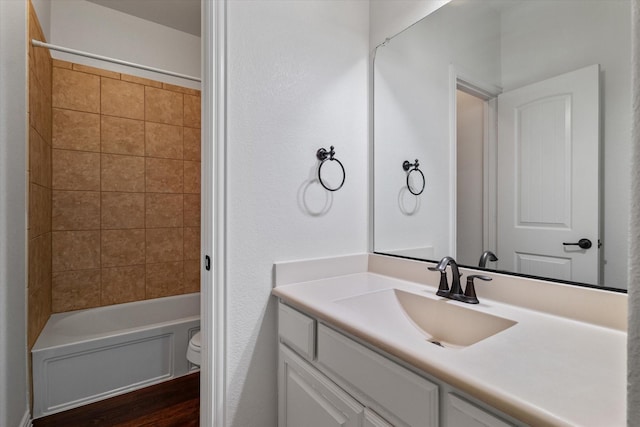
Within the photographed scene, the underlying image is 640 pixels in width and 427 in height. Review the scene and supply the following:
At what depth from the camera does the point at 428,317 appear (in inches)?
41.3

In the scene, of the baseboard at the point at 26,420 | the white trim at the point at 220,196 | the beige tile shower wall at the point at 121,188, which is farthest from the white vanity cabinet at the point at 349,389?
the beige tile shower wall at the point at 121,188

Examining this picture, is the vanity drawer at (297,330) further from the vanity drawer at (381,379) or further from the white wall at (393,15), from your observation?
the white wall at (393,15)

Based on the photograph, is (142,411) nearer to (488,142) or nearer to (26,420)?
(26,420)

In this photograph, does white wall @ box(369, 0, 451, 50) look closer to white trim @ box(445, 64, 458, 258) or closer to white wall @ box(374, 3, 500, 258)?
white wall @ box(374, 3, 500, 258)

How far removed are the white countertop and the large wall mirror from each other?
0.66 ft

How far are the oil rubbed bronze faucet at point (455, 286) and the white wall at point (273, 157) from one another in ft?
1.65

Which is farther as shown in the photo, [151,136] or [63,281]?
[151,136]

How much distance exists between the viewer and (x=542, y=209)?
37.7 inches

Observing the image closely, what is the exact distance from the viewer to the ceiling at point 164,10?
2195 mm

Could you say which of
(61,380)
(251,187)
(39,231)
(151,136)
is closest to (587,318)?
(251,187)

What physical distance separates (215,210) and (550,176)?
114cm

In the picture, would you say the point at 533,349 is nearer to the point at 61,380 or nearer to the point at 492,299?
the point at 492,299

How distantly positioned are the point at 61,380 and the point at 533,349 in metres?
2.32

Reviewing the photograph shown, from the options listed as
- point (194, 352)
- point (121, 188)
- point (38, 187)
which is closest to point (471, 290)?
point (194, 352)
